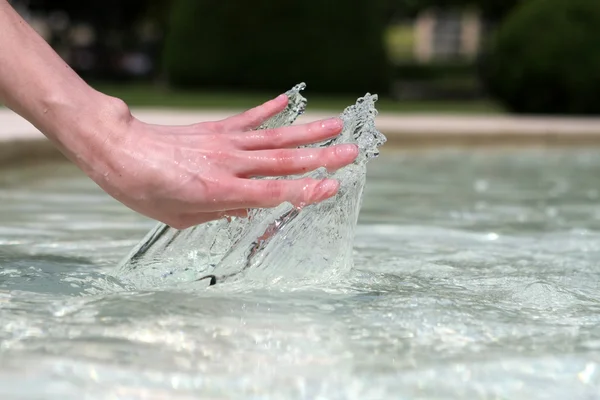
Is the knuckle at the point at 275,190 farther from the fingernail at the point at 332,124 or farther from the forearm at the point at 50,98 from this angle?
the forearm at the point at 50,98

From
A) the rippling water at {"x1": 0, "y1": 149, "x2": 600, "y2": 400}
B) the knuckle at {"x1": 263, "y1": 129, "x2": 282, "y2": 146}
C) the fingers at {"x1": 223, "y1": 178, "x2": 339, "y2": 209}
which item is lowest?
the rippling water at {"x1": 0, "y1": 149, "x2": 600, "y2": 400}

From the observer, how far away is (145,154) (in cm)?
193

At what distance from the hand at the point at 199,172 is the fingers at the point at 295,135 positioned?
3cm

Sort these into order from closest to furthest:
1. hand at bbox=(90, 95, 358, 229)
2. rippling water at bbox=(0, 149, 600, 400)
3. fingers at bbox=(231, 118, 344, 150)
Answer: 1. rippling water at bbox=(0, 149, 600, 400)
2. hand at bbox=(90, 95, 358, 229)
3. fingers at bbox=(231, 118, 344, 150)

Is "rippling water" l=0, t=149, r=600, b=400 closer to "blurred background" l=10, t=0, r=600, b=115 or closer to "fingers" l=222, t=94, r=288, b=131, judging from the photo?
"fingers" l=222, t=94, r=288, b=131

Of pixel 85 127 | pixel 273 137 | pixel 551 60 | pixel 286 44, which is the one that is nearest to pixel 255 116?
pixel 273 137

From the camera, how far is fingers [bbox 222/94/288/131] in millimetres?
2201

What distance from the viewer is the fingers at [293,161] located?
6.48 ft

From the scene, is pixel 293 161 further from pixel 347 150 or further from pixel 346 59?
pixel 346 59

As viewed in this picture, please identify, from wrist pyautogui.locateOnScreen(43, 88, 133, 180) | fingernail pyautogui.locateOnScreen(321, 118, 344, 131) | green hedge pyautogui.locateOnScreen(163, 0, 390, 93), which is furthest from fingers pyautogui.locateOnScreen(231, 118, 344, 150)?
green hedge pyautogui.locateOnScreen(163, 0, 390, 93)

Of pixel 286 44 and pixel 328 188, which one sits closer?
pixel 328 188

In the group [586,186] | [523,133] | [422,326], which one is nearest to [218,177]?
[422,326]

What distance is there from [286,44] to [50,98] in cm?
1168

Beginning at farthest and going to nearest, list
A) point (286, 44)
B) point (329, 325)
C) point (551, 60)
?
1. point (286, 44)
2. point (551, 60)
3. point (329, 325)
